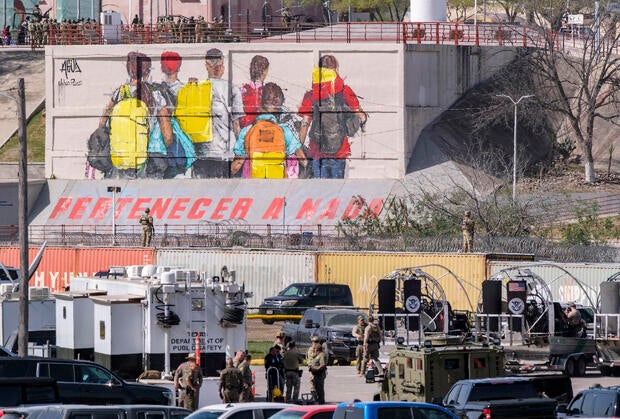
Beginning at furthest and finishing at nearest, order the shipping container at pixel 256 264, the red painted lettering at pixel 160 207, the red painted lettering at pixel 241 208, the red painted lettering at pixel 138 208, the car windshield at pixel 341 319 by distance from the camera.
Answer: the red painted lettering at pixel 160 207
the red painted lettering at pixel 138 208
the red painted lettering at pixel 241 208
the shipping container at pixel 256 264
the car windshield at pixel 341 319

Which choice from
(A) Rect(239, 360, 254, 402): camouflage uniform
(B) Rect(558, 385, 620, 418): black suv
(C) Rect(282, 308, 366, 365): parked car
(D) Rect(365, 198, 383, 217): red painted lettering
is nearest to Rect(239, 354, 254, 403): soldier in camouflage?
(A) Rect(239, 360, 254, 402): camouflage uniform

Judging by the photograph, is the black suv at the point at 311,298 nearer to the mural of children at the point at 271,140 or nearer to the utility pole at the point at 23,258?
the utility pole at the point at 23,258

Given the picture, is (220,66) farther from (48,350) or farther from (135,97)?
(48,350)

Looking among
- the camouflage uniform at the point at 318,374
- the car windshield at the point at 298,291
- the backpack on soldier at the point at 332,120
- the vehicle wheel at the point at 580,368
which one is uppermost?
the backpack on soldier at the point at 332,120

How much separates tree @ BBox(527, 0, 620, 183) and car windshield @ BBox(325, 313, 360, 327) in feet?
103

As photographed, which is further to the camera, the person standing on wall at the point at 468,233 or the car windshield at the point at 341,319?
the person standing on wall at the point at 468,233

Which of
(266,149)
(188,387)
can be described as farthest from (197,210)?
(188,387)

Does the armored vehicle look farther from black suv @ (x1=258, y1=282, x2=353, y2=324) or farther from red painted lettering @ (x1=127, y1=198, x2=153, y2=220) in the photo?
red painted lettering @ (x1=127, y1=198, x2=153, y2=220)

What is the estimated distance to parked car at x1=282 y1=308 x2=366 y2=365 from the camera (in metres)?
37.9

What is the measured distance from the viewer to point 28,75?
8025 cm

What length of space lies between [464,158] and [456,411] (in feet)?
149

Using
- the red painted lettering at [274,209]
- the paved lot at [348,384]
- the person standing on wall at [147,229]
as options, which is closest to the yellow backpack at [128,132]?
the red painted lettering at [274,209]

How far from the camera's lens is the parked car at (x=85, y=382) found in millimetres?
25734

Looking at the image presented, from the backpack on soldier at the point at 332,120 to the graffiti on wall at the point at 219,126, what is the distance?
47mm
